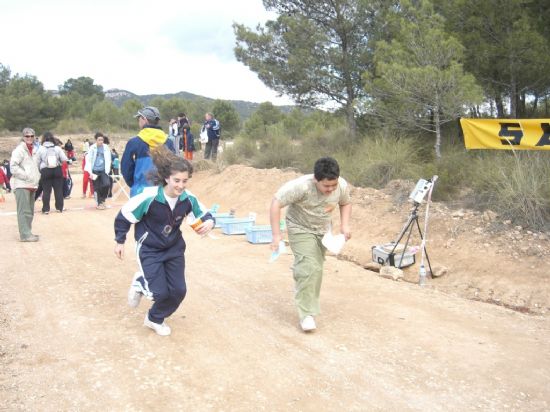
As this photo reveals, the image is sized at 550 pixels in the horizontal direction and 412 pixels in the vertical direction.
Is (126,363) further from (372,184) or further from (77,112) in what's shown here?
(77,112)

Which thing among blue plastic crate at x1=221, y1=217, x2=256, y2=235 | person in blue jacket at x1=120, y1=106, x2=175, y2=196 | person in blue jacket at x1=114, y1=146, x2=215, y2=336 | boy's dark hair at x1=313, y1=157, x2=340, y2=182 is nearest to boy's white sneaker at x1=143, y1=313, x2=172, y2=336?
person in blue jacket at x1=114, y1=146, x2=215, y2=336

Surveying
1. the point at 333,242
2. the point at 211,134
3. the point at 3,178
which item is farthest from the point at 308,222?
the point at 3,178

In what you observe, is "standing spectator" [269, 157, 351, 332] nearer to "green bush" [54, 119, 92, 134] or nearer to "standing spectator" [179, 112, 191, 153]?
"standing spectator" [179, 112, 191, 153]

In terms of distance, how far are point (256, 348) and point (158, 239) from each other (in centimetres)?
132

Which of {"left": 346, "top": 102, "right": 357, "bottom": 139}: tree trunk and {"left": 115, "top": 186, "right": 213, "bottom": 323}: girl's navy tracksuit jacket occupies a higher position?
{"left": 346, "top": 102, "right": 357, "bottom": 139}: tree trunk

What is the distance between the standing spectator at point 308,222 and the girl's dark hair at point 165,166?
980 millimetres

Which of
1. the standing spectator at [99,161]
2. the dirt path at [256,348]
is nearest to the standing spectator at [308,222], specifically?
the dirt path at [256,348]

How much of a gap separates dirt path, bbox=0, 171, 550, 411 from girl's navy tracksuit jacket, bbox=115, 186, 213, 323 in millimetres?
435

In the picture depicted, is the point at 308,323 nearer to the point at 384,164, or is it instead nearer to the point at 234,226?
the point at 234,226

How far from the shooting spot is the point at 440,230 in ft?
31.9

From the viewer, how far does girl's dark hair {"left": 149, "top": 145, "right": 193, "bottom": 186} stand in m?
4.57

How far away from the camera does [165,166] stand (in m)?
4.60

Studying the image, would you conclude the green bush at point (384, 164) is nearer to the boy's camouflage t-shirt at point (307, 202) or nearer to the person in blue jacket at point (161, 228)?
the boy's camouflage t-shirt at point (307, 202)

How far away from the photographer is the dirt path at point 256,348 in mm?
3852
